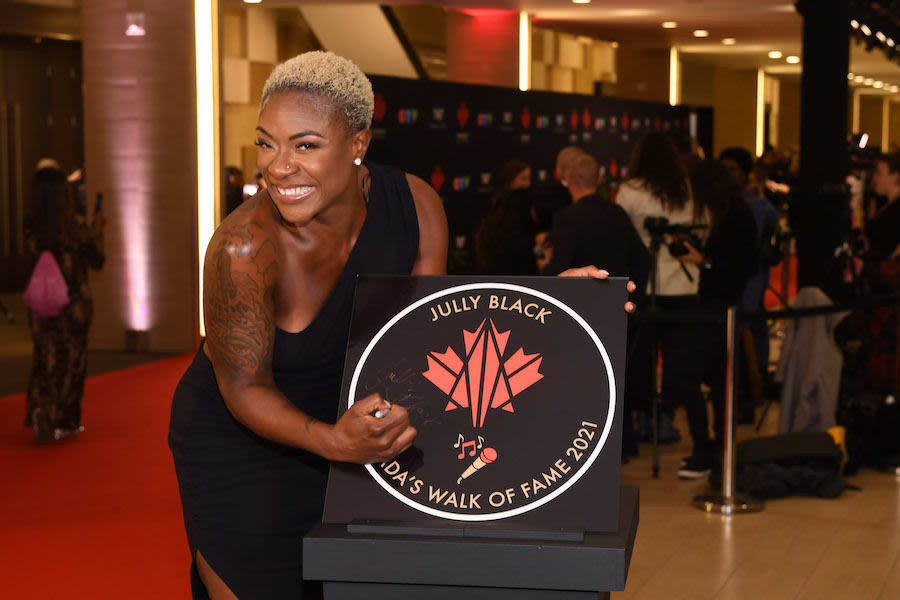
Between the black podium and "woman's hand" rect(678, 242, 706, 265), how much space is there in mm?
4089

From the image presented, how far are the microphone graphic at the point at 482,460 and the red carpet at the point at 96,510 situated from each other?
253cm

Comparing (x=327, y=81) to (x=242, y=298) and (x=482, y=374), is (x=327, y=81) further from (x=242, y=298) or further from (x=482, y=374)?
(x=482, y=374)

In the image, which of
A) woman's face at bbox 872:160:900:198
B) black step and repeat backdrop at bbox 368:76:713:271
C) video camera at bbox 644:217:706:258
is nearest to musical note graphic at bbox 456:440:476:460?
video camera at bbox 644:217:706:258

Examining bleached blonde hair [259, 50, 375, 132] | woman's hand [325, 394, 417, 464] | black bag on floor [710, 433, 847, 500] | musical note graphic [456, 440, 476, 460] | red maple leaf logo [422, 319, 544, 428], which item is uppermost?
bleached blonde hair [259, 50, 375, 132]

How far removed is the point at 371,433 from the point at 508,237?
5.06m

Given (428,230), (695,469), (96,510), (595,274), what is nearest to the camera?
(595,274)

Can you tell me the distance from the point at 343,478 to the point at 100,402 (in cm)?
597

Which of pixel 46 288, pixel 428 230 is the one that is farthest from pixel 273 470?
pixel 46 288

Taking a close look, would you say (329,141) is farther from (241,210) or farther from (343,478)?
(343,478)

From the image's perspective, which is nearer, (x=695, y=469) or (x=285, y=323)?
(x=285, y=323)

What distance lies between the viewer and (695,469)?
5.52 metres

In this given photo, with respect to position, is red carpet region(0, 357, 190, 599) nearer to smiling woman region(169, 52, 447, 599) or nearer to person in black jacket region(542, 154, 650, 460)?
person in black jacket region(542, 154, 650, 460)

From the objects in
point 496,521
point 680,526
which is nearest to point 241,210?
point 496,521

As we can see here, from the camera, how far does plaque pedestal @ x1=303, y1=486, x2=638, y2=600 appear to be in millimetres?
1402
